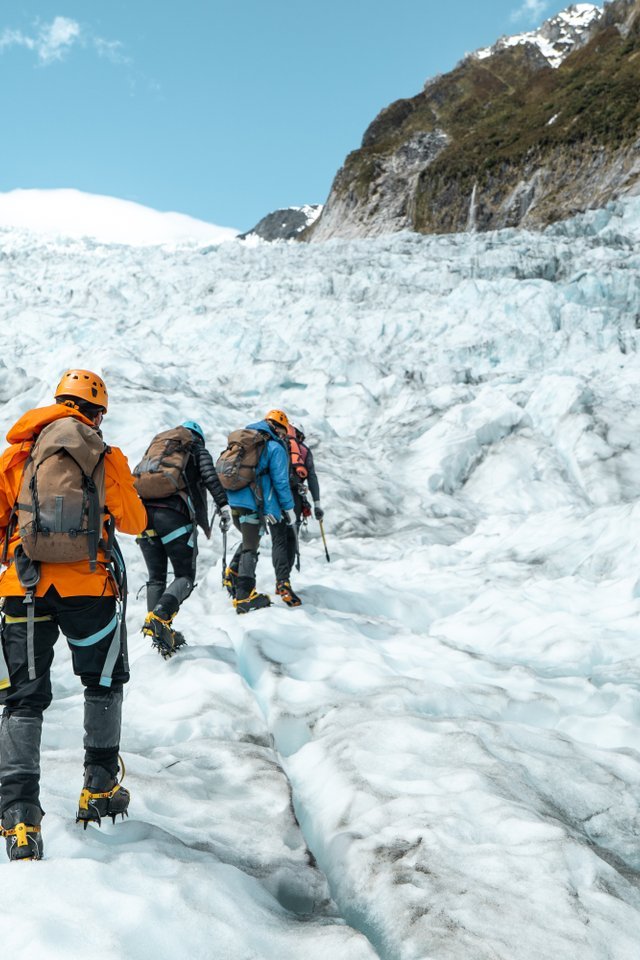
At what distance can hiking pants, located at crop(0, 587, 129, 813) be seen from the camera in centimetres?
223

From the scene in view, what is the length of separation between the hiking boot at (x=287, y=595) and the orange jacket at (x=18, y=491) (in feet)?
10.9

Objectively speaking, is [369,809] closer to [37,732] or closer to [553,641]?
[37,732]

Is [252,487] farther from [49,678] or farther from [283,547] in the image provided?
[49,678]

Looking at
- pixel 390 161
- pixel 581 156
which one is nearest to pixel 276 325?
pixel 581 156

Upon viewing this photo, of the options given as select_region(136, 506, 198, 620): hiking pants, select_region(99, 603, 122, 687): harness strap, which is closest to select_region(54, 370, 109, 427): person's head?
select_region(99, 603, 122, 687): harness strap

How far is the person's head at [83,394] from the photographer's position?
8.60ft

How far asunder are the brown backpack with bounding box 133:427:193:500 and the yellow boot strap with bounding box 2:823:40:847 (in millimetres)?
2659

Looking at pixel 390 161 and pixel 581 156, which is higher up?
pixel 390 161

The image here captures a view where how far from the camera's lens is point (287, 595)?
5.84m

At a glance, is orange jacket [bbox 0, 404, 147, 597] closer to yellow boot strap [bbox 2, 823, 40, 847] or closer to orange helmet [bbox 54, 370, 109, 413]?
orange helmet [bbox 54, 370, 109, 413]

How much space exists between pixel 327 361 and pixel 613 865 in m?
15.3

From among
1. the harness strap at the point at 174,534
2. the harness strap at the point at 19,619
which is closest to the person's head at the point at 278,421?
the harness strap at the point at 174,534

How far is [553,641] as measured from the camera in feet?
17.4

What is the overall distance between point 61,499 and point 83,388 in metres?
0.55
